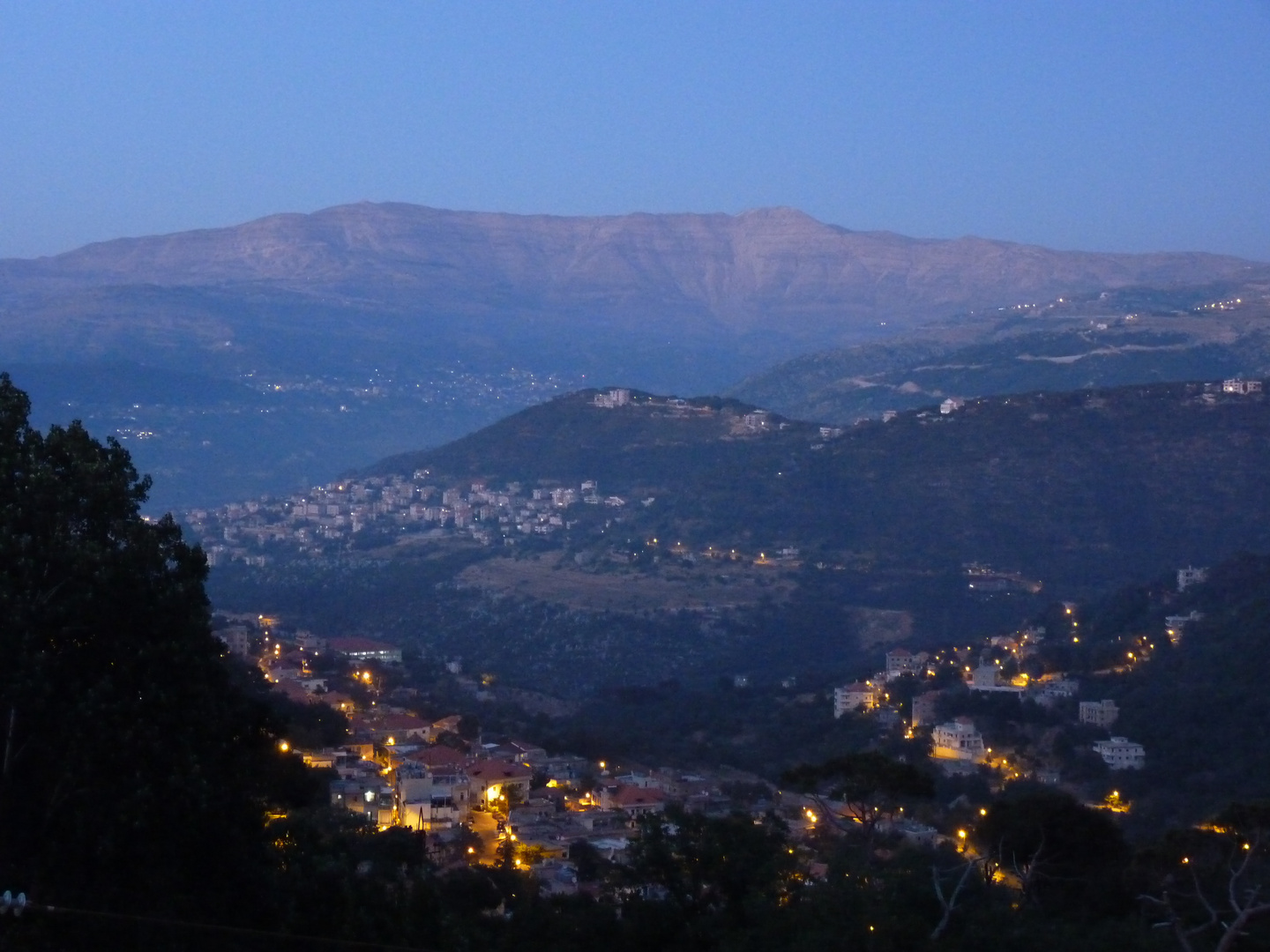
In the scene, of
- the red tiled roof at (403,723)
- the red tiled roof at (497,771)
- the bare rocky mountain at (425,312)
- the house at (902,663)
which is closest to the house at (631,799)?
the red tiled roof at (497,771)

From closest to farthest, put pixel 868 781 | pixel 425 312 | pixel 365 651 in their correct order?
pixel 868 781
pixel 365 651
pixel 425 312

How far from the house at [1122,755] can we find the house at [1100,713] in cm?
158

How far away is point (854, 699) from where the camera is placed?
2605 cm

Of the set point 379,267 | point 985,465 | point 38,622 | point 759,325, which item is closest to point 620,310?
point 759,325

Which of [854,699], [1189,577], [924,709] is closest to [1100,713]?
[924,709]

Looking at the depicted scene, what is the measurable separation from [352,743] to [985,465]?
2835 centimetres

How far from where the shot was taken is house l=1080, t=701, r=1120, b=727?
2295cm

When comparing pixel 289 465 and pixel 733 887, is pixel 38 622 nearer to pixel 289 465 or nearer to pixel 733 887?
pixel 733 887

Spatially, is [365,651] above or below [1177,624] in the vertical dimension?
below

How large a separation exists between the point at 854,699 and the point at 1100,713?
4389mm

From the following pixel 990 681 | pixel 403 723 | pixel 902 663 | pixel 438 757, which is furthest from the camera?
pixel 902 663

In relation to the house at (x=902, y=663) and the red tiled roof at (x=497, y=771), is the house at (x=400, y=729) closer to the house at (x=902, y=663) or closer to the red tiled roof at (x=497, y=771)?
the red tiled roof at (x=497, y=771)

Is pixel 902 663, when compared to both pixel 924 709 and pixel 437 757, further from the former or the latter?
pixel 437 757

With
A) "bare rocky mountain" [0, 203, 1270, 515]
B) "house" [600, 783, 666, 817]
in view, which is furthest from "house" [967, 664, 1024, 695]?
"bare rocky mountain" [0, 203, 1270, 515]
